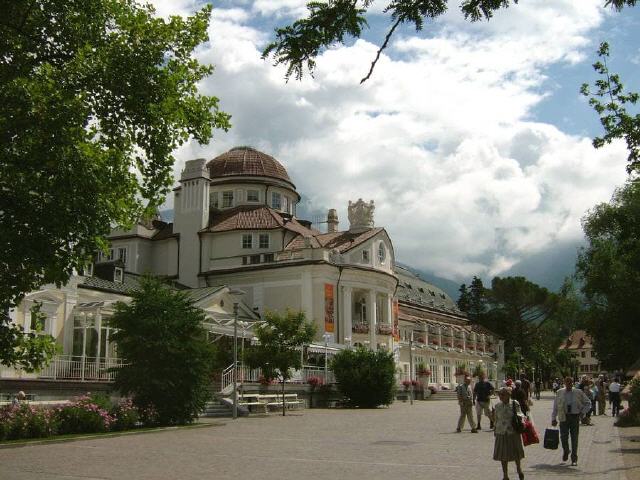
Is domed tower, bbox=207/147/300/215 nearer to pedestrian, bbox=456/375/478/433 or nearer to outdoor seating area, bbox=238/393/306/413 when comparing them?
outdoor seating area, bbox=238/393/306/413

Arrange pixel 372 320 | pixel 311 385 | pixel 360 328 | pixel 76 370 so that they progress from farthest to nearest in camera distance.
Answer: pixel 372 320, pixel 360 328, pixel 311 385, pixel 76 370

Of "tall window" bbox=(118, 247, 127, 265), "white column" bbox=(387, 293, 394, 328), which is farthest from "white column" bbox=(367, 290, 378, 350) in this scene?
"tall window" bbox=(118, 247, 127, 265)

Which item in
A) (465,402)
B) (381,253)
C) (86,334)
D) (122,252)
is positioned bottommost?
(465,402)

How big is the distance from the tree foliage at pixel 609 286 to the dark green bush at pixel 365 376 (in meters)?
16.8

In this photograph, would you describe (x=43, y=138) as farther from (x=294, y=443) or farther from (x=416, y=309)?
(x=416, y=309)

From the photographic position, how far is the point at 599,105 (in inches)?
818

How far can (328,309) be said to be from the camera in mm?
53219

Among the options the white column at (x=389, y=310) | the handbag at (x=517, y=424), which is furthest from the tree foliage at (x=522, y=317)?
the handbag at (x=517, y=424)

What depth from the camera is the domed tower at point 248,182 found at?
204 ft

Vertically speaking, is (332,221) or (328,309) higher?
(332,221)

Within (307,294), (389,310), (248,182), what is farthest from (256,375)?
(248,182)

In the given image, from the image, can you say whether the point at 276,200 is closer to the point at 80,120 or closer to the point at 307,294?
the point at 307,294

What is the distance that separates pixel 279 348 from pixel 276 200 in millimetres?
30618

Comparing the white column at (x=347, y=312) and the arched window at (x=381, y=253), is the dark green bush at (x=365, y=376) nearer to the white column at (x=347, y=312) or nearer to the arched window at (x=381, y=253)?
the white column at (x=347, y=312)
